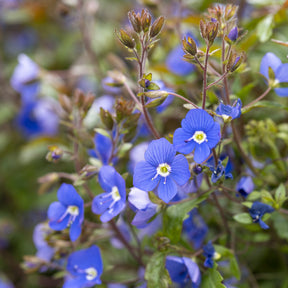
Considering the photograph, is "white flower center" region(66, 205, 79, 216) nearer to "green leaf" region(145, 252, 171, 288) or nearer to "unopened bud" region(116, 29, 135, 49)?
"green leaf" region(145, 252, 171, 288)

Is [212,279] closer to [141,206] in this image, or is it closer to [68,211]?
[141,206]

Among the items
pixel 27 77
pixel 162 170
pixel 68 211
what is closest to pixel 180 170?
pixel 162 170

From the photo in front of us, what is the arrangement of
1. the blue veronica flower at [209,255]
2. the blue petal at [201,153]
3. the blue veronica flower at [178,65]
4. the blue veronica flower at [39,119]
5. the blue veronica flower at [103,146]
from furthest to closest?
the blue veronica flower at [39,119]
the blue veronica flower at [178,65]
the blue veronica flower at [103,146]
the blue veronica flower at [209,255]
the blue petal at [201,153]

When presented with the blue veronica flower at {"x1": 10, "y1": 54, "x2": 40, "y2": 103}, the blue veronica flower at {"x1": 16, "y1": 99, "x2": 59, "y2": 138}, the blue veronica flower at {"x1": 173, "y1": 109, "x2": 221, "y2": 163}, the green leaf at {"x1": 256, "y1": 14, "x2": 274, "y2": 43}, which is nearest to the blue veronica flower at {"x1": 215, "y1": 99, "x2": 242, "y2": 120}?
the blue veronica flower at {"x1": 173, "y1": 109, "x2": 221, "y2": 163}

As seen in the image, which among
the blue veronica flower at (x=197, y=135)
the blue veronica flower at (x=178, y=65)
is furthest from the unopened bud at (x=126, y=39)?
the blue veronica flower at (x=178, y=65)

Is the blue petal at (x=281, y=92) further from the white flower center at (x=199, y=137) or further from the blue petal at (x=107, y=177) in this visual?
the blue petal at (x=107, y=177)

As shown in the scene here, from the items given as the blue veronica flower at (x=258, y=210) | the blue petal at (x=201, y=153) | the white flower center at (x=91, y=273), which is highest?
the blue petal at (x=201, y=153)

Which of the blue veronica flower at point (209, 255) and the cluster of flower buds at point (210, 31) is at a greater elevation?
the cluster of flower buds at point (210, 31)
